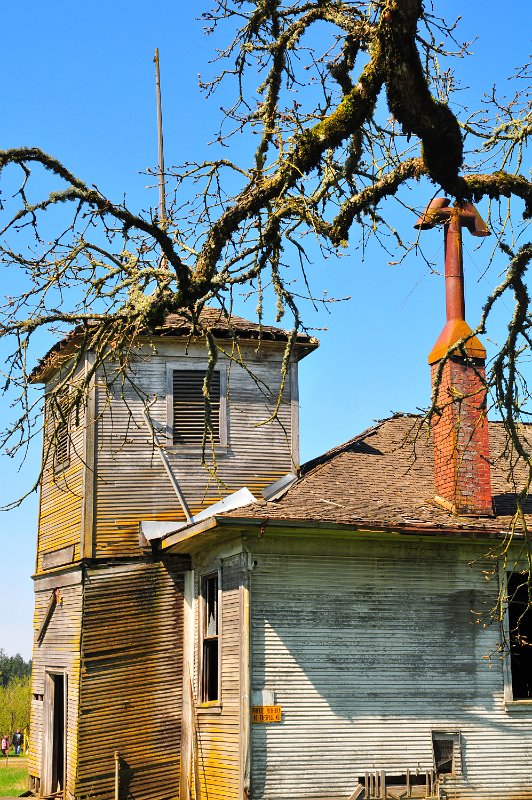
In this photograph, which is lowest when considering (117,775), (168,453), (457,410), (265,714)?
(117,775)

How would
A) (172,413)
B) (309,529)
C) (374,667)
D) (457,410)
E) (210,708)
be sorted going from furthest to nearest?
(172,413), (457,410), (210,708), (374,667), (309,529)

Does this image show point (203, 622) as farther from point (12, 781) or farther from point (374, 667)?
point (12, 781)

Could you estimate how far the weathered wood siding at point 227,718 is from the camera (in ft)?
42.5

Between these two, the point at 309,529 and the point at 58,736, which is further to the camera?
the point at 58,736

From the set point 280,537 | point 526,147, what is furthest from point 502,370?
point 280,537

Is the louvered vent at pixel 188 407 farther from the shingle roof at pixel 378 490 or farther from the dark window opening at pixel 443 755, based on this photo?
the dark window opening at pixel 443 755

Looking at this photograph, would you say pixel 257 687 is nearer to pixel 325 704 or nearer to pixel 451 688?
pixel 325 704

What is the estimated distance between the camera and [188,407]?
55.4ft

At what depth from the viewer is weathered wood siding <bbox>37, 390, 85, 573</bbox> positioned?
16.3 meters

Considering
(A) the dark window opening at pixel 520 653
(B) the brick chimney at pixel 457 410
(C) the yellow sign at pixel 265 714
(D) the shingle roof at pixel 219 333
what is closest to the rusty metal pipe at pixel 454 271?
(B) the brick chimney at pixel 457 410

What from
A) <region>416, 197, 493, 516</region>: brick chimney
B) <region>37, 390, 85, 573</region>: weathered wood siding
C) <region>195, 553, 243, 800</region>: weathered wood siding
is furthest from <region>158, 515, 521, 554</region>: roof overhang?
<region>37, 390, 85, 573</region>: weathered wood siding

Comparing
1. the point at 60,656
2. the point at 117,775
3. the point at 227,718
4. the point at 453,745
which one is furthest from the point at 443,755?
the point at 60,656

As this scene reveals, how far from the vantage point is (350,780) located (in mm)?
12859

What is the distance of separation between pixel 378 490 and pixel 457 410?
5.70 feet
